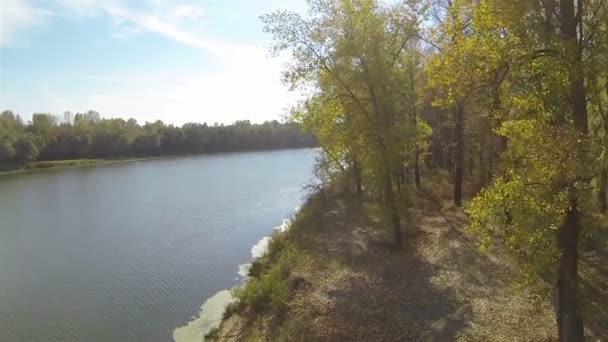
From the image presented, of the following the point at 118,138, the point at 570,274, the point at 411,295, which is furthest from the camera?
the point at 118,138

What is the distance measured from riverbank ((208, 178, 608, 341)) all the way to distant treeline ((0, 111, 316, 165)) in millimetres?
58086

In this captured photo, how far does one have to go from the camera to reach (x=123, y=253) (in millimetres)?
22438

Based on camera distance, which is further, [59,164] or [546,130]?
[59,164]

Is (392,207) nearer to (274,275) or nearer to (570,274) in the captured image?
(274,275)

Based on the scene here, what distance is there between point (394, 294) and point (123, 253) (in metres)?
14.9

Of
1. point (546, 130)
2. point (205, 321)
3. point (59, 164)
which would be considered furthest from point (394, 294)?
point (59, 164)

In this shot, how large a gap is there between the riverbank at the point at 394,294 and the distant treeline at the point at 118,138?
58.1 metres

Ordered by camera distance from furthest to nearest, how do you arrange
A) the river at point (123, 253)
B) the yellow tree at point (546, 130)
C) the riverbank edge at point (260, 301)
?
the river at point (123, 253), the riverbank edge at point (260, 301), the yellow tree at point (546, 130)

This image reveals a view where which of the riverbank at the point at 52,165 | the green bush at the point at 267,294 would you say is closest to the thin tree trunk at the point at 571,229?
the green bush at the point at 267,294

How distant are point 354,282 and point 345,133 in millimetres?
5437

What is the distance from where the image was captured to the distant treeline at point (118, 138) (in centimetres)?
8005

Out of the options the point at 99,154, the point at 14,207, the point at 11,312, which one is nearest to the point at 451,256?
the point at 11,312

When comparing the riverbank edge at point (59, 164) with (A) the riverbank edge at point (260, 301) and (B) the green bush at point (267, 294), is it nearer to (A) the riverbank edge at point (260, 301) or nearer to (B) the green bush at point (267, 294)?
(A) the riverbank edge at point (260, 301)

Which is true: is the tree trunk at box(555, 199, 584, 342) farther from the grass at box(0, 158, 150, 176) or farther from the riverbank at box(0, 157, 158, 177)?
the grass at box(0, 158, 150, 176)
